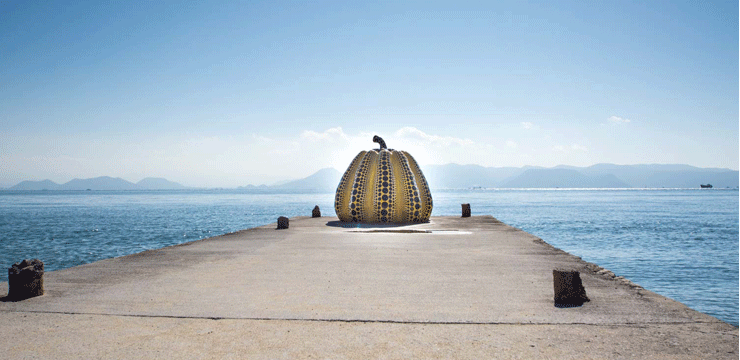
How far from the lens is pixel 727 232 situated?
3728 cm

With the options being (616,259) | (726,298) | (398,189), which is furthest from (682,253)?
(398,189)

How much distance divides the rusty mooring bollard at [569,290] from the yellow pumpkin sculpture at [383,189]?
15470mm

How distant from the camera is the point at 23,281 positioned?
8.22 metres

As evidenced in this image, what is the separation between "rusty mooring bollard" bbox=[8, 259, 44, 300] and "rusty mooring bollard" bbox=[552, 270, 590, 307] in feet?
26.9

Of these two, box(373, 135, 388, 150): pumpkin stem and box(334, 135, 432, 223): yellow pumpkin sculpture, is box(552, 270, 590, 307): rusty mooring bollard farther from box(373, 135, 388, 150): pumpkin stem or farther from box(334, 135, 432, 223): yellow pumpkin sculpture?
box(373, 135, 388, 150): pumpkin stem

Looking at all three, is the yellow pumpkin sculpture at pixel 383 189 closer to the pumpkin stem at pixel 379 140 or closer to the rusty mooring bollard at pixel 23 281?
the pumpkin stem at pixel 379 140

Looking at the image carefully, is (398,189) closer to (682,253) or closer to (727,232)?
(682,253)

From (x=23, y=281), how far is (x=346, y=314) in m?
5.29

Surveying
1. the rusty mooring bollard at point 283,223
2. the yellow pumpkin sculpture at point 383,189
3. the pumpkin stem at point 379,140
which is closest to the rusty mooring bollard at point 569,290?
the yellow pumpkin sculpture at point 383,189

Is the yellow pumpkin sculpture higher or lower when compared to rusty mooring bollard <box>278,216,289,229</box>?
higher

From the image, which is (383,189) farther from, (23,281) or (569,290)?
(23,281)

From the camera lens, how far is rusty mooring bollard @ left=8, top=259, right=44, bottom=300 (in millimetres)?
8195

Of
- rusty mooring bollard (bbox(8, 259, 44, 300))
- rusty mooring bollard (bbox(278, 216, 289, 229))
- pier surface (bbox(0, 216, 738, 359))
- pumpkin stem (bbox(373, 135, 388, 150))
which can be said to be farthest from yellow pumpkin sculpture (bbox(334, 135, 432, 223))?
rusty mooring bollard (bbox(8, 259, 44, 300))

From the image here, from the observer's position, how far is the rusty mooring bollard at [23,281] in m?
8.20
